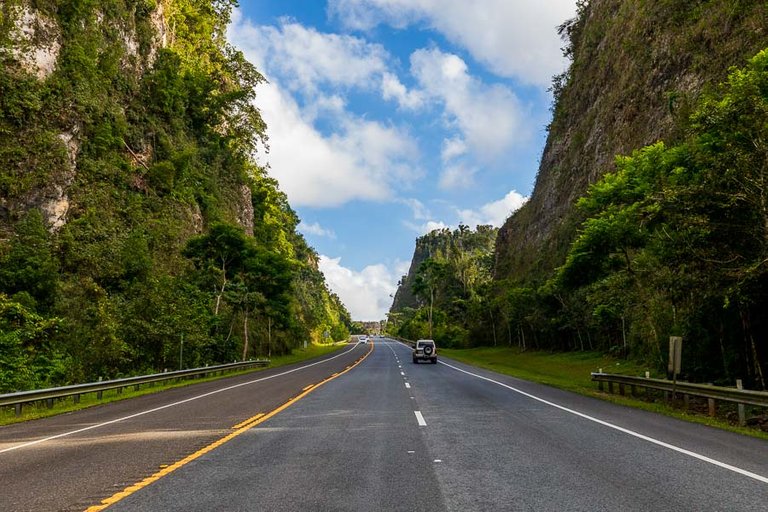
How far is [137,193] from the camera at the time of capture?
126 feet

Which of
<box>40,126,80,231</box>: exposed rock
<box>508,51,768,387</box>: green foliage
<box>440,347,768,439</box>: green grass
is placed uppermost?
<box>40,126,80,231</box>: exposed rock

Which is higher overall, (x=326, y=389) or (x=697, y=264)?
(x=697, y=264)

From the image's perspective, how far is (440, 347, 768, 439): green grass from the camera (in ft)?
41.5

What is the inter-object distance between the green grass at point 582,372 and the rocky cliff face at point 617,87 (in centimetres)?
1018

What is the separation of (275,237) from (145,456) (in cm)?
6878

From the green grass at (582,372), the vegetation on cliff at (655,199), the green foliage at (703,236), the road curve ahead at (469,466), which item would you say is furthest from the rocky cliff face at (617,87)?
the road curve ahead at (469,466)

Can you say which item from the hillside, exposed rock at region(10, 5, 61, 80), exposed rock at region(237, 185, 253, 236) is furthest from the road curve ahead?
exposed rock at region(237, 185, 253, 236)

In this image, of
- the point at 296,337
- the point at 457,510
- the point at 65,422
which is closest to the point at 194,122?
the point at 296,337

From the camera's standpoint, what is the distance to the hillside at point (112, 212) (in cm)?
2547

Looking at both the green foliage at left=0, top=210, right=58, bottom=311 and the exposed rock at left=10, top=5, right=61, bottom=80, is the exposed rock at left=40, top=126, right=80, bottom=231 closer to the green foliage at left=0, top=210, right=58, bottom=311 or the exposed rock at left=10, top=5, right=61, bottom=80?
the green foliage at left=0, top=210, right=58, bottom=311

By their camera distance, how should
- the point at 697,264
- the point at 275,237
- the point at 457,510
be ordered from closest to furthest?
the point at 457,510 → the point at 697,264 → the point at 275,237

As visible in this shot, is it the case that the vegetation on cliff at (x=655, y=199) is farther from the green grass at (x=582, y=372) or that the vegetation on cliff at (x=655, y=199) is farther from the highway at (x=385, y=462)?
the highway at (x=385, y=462)

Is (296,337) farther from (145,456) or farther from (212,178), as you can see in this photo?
(145,456)

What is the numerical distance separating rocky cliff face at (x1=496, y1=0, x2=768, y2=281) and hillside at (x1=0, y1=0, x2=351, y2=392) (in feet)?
94.3
